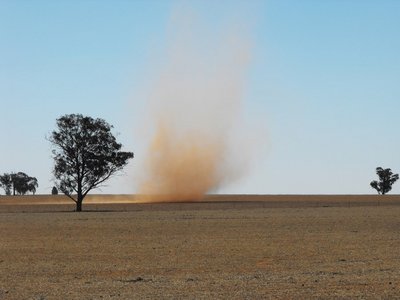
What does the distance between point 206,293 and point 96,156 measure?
88573mm

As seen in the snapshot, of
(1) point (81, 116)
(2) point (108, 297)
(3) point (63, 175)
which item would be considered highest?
(1) point (81, 116)

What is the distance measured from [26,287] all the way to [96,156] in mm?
85787

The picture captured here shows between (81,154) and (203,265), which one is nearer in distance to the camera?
(203,265)

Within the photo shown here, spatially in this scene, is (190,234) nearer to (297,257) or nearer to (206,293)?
(297,257)

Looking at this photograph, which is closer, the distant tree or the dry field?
the dry field

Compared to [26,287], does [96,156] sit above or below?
above

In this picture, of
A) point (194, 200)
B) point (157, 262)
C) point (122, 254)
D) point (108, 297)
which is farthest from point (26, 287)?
point (194, 200)

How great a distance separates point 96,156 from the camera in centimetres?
10869

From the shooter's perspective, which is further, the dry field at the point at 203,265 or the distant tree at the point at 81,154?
the distant tree at the point at 81,154

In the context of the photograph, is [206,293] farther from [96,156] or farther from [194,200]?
[194,200]

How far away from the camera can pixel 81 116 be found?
362ft

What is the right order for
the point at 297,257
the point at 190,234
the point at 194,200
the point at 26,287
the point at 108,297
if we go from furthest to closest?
the point at 194,200 → the point at 190,234 → the point at 297,257 → the point at 26,287 → the point at 108,297

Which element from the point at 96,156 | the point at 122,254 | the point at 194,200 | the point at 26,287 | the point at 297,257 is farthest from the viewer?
the point at 194,200

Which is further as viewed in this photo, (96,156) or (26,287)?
(96,156)
